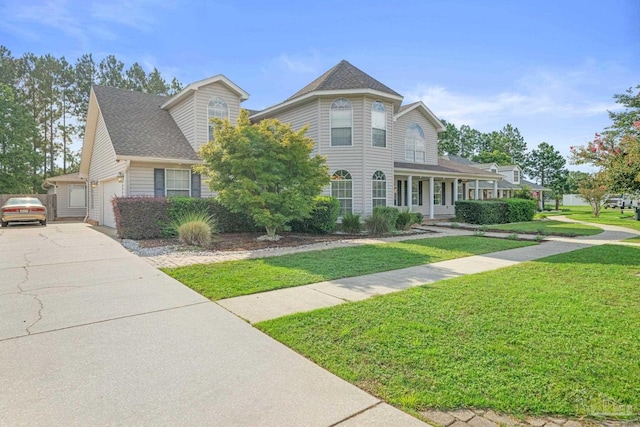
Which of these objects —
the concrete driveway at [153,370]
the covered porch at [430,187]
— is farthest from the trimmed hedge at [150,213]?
the covered porch at [430,187]

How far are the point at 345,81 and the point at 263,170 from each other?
7.57 metres

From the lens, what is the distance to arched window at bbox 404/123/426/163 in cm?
2061

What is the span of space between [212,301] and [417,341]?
2901 millimetres

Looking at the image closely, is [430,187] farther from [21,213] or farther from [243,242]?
[21,213]

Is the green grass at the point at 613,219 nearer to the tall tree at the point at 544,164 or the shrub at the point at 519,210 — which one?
the shrub at the point at 519,210

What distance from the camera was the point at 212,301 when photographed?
492cm

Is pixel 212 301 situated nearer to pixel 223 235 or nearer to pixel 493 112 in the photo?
pixel 223 235

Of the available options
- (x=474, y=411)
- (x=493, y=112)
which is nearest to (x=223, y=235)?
(x=474, y=411)

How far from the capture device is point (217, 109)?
1672cm

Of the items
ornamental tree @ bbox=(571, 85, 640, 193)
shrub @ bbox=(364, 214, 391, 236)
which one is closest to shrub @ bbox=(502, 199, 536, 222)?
ornamental tree @ bbox=(571, 85, 640, 193)

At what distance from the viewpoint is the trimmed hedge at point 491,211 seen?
18.4 m

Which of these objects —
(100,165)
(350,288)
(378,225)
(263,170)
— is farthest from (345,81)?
(100,165)

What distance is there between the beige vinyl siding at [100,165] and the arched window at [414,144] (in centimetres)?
1484

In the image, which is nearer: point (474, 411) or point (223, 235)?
point (474, 411)
